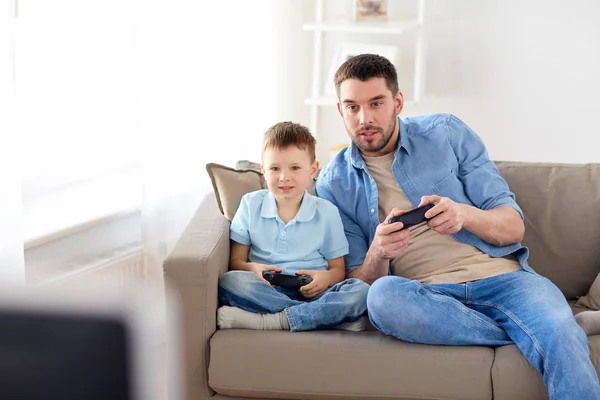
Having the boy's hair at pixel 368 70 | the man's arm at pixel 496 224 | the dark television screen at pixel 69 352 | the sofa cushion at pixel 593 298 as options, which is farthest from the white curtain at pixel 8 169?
the dark television screen at pixel 69 352

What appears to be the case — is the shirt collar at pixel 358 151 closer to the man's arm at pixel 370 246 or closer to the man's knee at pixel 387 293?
the man's arm at pixel 370 246

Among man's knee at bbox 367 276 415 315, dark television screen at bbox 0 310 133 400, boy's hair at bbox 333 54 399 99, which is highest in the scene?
boy's hair at bbox 333 54 399 99

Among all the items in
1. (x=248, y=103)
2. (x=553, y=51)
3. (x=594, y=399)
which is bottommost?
(x=594, y=399)

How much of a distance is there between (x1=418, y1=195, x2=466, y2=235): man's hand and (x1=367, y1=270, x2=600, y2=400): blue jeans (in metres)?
0.15

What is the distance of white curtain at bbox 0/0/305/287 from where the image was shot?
2645mm

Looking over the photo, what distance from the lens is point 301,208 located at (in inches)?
96.7

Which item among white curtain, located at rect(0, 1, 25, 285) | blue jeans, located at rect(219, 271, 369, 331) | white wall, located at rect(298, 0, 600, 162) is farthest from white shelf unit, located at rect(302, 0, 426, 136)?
white curtain, located at rect(0, 1, 25, 285)

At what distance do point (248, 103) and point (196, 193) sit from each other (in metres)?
0.53

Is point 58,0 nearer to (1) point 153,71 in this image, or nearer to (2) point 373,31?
(1) point 153,71

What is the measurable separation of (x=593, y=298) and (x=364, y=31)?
5.49 feet

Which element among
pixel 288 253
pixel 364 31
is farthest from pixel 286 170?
pixel 364 31

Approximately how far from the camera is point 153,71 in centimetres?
308

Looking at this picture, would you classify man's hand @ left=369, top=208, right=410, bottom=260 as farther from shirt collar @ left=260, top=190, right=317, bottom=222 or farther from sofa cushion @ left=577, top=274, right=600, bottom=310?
sofa cushion @ left=577, top=274, right=600, bottom=310

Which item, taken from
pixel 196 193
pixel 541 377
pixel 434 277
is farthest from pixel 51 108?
pixel 541 377
